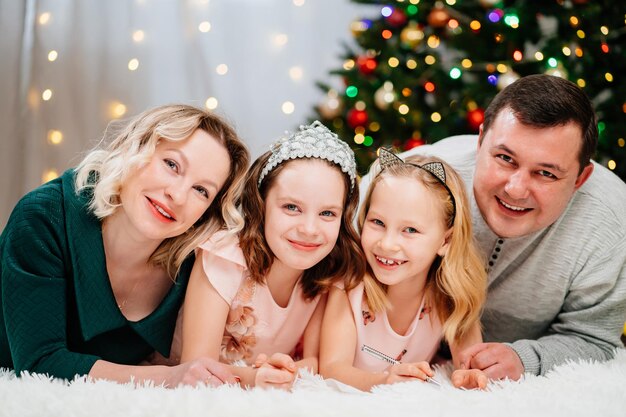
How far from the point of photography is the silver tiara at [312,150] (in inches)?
66.2

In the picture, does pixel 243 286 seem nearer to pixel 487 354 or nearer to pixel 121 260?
pixel 121 260

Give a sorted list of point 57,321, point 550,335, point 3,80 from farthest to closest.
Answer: point 3,80 → point 550,335 → point 57,321

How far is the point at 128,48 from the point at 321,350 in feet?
6.84

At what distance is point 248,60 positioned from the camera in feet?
11.2

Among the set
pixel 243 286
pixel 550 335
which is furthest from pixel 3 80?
pixel 550 335

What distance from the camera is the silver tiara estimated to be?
168 centimetres

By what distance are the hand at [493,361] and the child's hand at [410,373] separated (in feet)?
0.60

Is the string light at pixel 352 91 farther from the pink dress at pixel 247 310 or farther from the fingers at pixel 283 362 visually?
the fingers at pixel 283 362

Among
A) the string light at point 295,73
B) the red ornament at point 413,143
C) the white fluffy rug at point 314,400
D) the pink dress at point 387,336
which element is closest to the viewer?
the white fluffy rug at point 314,400

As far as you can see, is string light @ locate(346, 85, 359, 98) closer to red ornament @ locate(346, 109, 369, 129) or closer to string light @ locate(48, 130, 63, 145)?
red ornament @ locate(346, 109, 369, 129)

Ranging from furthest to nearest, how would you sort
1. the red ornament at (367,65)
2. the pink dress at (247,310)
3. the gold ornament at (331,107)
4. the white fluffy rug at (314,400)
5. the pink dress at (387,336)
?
the gold ornament at (331,107), the red ornament at (367,65), the pink dress at (387,336), the pink dress at (247,310), the white fluffy rug at (314,400)

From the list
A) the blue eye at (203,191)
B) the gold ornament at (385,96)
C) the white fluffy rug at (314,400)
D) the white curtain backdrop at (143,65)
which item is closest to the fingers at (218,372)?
the white fluffy rug at (314,400)

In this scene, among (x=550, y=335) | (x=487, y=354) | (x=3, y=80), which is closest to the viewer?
(x=487, y=354)

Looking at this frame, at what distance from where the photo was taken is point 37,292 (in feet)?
4.87
